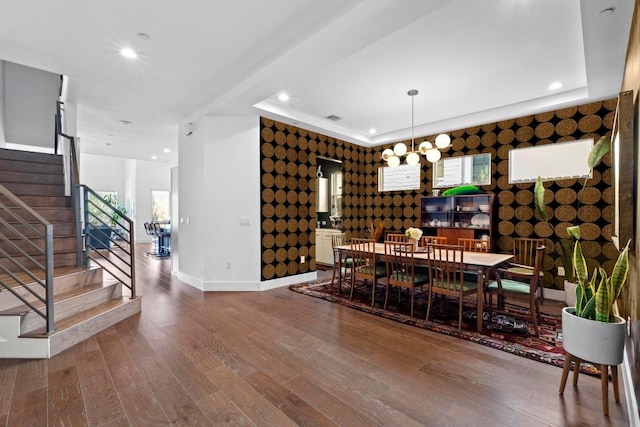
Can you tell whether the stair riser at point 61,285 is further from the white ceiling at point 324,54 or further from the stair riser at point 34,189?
the white ceiling at point 324,54

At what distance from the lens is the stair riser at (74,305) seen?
2.51m

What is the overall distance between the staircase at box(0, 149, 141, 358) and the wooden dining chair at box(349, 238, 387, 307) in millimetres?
2781

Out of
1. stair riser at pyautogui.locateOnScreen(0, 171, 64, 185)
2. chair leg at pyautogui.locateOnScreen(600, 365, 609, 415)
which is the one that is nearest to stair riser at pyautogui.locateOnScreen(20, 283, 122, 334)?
stair riser at pyautogui.locateOnScreen(0, 171, 64, 185)

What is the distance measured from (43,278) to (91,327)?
0.74 m

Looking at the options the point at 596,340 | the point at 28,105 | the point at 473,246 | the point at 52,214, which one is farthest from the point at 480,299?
the point at 28,105

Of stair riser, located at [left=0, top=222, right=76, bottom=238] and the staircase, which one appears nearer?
the staircase

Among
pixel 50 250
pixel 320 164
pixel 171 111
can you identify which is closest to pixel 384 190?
pixel 320 164

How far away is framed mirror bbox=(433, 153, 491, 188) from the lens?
4980 millimetres

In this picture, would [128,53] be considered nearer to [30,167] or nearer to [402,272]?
[30,167]

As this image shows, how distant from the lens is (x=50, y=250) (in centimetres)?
243

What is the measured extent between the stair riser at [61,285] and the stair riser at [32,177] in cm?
197

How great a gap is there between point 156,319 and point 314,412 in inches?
94.7

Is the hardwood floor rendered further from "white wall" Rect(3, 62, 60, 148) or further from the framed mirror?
"white wall" Rect(3, 62, 60, 148)

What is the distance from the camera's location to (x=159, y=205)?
469 inches
